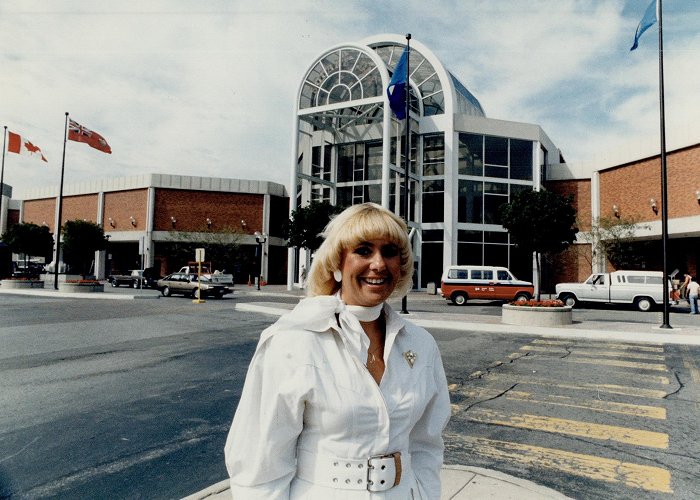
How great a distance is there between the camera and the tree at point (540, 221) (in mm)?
20500

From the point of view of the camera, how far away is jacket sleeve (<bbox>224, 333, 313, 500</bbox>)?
1.65 metres

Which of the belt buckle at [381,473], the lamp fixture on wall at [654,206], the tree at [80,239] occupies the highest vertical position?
the lamp fixture on wall at [654,206]

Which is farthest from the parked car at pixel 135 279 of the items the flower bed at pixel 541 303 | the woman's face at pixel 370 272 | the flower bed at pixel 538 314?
the woman's face at pixel 370 272

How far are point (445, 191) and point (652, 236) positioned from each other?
13.5 metres

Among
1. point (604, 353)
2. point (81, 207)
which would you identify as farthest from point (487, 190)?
point (81, 207)

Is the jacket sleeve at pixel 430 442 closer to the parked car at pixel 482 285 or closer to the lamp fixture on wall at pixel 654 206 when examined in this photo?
the parked car at pixel 482 285

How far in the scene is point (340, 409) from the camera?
65.7 inches

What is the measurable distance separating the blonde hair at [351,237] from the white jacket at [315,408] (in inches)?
10.3

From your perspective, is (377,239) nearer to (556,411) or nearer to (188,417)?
(188,417)

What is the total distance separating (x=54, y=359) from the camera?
860cm

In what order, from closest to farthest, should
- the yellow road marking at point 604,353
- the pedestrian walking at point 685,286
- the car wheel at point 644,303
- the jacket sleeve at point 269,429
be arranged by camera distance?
the jacket sleeve at point 269,429
the yellow road marking at point 604,353
the car wheel at point 644,303
the pedestrian walking at point 685,286

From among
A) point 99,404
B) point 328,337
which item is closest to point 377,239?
point 328,337

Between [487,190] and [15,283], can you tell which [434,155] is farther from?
[15,283]

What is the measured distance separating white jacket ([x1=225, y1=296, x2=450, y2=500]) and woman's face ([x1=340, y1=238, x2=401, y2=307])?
14 centimetres
